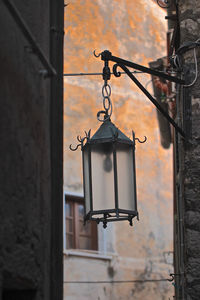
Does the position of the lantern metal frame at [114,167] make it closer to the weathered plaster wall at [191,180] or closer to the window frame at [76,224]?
the weathered plaster wall at [191,180]

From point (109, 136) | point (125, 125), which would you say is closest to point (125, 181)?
point (109, 136)

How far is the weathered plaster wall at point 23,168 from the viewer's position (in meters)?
5.25

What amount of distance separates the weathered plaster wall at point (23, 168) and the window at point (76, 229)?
34.9 feet

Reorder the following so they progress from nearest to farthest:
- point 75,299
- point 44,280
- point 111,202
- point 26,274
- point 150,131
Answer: point 26,274, point 44,280, point 111,202, point 75,299, point 150,131

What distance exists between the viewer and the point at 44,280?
231 inches

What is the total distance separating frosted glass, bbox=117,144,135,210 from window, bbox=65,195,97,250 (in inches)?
396

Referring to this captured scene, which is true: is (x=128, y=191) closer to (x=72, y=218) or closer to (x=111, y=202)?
(x=111, y=202)

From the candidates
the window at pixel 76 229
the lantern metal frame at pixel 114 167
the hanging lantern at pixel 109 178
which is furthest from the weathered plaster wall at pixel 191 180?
the window at pixel 76 229

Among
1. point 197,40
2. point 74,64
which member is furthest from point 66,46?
point 197,40

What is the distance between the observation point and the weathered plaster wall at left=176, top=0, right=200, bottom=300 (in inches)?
300

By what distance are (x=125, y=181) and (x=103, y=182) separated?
0.60 feet

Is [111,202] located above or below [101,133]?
below

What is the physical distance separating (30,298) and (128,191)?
1528 mm

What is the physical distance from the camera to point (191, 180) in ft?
25.9
